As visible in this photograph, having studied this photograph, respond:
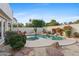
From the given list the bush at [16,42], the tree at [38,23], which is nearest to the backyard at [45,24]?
the tree at [38,23]

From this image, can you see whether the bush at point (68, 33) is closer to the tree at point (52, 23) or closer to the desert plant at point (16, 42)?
the tree at point (52, 23)

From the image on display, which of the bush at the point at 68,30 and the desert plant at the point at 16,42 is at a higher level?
the bush at the point at 68,30

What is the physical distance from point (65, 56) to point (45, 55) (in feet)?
2.96

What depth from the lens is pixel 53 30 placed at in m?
12.8

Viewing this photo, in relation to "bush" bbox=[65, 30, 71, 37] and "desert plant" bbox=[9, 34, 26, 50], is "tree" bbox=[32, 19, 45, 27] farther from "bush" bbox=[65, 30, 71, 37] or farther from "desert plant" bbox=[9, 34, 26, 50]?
"desert plant" bbox=[9, 34, 26, 50]

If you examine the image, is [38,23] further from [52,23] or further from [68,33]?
[68,33]

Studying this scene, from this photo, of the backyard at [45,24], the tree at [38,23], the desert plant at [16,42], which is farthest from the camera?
the tree at [38,23]

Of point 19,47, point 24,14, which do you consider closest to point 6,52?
point 19,47

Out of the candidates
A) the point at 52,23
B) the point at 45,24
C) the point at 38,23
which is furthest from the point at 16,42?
the point at 52,23

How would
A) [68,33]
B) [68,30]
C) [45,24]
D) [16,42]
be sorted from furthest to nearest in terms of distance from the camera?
[68,30] < [68,33] < [45,24] < [16,42]

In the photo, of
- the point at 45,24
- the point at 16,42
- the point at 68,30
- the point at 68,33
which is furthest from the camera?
the point at 68,30

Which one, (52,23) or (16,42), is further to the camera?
(52,23)

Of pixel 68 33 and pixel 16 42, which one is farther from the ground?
pixel 68 33

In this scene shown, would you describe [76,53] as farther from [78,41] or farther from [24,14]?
[24,14]
